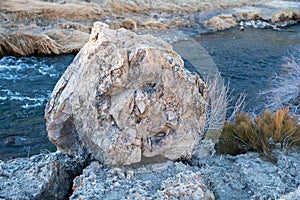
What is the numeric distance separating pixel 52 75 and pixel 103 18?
8483 mm

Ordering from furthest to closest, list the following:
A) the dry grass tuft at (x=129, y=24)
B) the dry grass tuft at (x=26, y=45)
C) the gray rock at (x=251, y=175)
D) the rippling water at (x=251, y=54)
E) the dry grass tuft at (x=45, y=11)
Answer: the dry grass tuft at (x=129, y=24), the dry grass tuft at (x=45, y=11), the dry grass tuft at (x=26, y=45), the rippling water at (x=251, y=54), the gray rock at (x=251, y=175)

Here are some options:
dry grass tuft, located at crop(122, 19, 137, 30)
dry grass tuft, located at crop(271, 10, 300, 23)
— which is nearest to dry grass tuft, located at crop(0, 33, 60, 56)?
dry grass tuft, located at crop(122, 19, 137, 30)

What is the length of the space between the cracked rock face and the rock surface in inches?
5.1

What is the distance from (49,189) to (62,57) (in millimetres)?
10746

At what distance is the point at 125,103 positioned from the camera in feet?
11.4

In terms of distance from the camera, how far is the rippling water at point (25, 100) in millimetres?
7780

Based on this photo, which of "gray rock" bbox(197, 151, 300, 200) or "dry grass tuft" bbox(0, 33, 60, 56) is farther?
"dry grass tuft" bbox(0, 33, 60, 56)

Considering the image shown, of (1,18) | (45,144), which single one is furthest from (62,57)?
(45,144)

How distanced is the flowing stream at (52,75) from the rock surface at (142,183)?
3.04 metres

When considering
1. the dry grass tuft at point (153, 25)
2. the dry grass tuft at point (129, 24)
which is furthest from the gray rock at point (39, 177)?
the dry grass tuft at point (153, 25)

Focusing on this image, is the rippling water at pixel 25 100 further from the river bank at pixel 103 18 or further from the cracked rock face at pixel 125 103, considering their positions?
the cracked rock face at pixel 125 103

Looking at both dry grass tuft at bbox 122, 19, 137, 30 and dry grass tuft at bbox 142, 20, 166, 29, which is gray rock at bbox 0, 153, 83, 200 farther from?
dry grass tuft at bbox 142, 20, 166, 29

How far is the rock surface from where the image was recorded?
3.21 m

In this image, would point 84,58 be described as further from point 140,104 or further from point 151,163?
point 151,163
